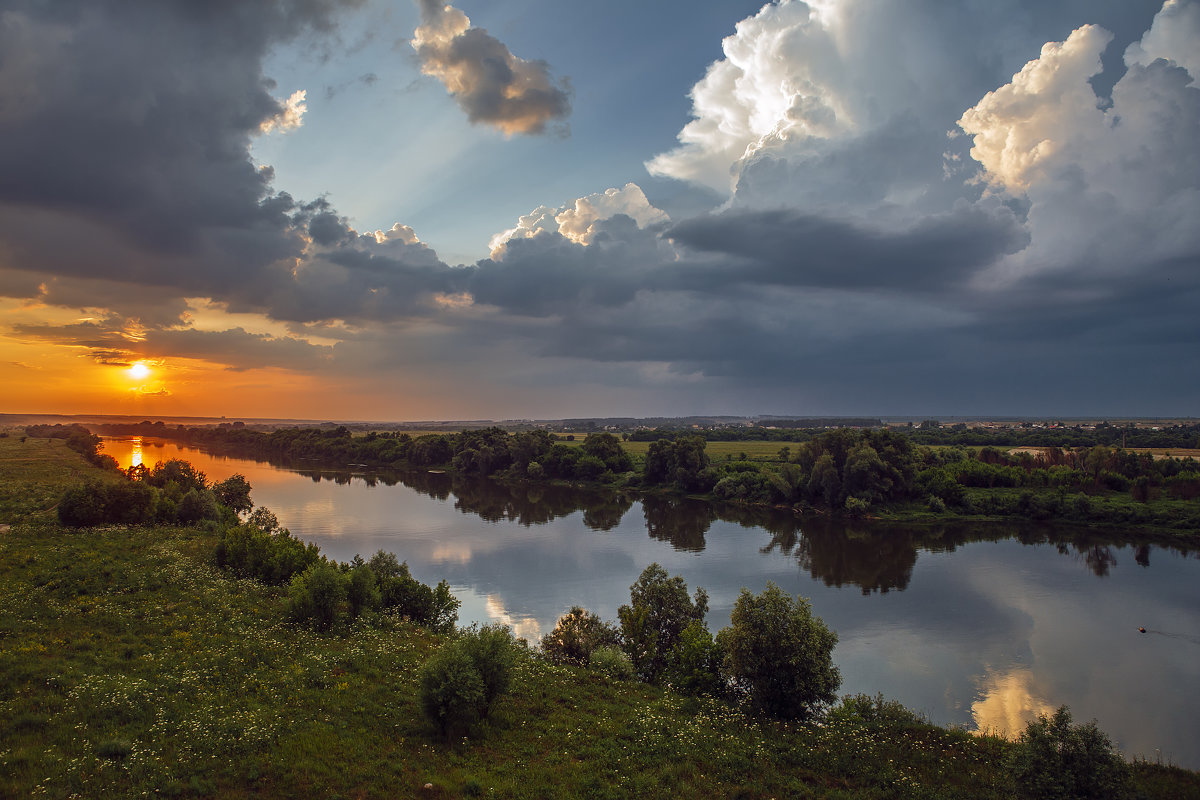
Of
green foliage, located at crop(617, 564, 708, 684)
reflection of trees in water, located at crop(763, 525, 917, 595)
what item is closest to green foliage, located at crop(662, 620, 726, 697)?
green foliage, located at crop(617, 564, 708, 684)

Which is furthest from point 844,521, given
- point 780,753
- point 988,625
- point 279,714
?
point 279,714

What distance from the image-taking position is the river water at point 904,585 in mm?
22578

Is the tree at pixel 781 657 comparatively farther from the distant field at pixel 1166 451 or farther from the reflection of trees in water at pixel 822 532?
the distant field at pixel 1166 451

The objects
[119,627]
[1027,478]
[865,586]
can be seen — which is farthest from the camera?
[1027,478]

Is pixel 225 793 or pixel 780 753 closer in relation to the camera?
pixel 225 793

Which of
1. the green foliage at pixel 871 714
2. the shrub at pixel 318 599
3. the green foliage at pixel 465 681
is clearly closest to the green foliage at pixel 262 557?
the shrub at pixel 318 599

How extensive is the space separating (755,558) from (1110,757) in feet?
112

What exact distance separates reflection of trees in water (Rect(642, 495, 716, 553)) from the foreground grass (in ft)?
103

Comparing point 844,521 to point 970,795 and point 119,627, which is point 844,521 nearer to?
point 970,795

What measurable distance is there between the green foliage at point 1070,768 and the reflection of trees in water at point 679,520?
1407 inches

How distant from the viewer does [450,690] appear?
14047mm

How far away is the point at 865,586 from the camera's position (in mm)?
37406

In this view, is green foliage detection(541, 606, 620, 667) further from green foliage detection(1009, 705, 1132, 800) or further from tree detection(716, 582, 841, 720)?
green foliage detection(1009, 705, 1132, 800)

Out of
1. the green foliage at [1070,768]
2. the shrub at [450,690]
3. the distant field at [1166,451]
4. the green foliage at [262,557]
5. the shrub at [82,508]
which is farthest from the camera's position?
the distant field at [1166,451]
